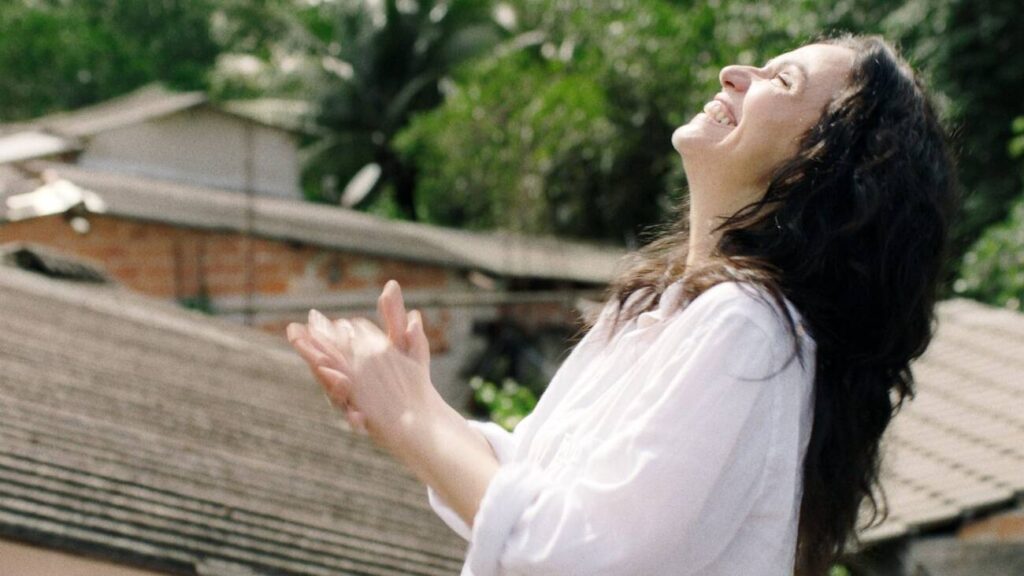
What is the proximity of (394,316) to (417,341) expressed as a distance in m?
0.04

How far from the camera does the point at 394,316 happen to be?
137 cm

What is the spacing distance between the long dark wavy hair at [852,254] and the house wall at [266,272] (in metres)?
7.57

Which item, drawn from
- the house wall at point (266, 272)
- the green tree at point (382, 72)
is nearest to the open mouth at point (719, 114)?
the house wall at point (266, 272)

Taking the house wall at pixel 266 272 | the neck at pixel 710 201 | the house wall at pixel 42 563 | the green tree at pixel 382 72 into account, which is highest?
the neck at pixel 710 201

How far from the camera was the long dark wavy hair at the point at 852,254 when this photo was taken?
1338mm

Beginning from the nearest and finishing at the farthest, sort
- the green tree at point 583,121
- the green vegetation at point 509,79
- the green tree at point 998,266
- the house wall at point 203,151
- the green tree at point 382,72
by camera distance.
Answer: the green tree at point 998,266 < the green vegetation at point 509,79 < the house wall at point 203,151 < the green tree at point 583,121 < the green tree at point 382,72

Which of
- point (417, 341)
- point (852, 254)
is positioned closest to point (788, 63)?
point (852, 254)

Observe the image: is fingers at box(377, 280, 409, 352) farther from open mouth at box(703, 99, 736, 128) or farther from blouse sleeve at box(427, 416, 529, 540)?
open mouth at box(703, 99, 736, 128)

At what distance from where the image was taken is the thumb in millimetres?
1374

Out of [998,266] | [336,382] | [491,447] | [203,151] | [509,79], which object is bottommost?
[203,151]

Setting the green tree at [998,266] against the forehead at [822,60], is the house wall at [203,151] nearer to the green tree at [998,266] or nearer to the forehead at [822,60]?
the green tree at [998,266]

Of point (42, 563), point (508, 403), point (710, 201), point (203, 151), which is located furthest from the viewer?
point (203, 151)

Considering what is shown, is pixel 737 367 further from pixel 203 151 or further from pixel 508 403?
pixel 203 151

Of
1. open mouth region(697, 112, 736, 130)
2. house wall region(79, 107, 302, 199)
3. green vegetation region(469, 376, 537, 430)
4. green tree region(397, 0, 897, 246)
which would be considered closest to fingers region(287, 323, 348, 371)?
open mouth region(697, 112, 736, 130)
